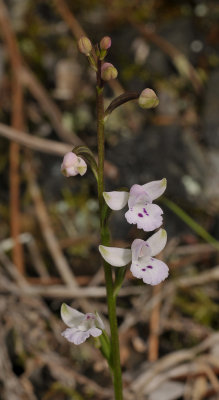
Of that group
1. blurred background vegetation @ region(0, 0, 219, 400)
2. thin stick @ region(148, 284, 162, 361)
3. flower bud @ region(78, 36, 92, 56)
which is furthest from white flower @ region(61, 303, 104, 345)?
thin stick @ region(148, 284, 162, 361)

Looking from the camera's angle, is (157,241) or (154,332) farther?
(154,332)

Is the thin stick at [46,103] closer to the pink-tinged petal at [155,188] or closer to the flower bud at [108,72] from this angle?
the pink-tinged petal at [155,188]

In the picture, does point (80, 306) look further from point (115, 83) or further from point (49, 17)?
point (49, 17)

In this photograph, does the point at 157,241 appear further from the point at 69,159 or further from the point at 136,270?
the point at 69,159

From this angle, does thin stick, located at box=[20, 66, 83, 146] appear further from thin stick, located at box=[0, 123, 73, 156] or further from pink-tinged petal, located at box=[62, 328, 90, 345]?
pink-tinged petal, located at box=[62, 328, 90, 345]

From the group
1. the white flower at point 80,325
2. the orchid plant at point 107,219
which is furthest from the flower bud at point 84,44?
the white flower at point 80,325

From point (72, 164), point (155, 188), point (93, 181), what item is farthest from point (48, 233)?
point (72, 164)

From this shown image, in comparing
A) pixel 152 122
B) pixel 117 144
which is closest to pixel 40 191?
pixel 117 144
